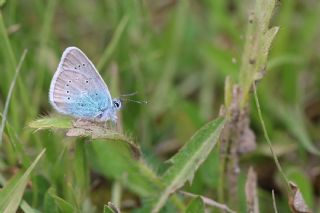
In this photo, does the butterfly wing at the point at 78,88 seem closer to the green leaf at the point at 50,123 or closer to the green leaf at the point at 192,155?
the green leaf at the point at 50,123

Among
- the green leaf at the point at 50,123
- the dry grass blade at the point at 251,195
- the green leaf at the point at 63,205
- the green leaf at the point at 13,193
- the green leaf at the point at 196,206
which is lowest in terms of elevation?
the dry grass blade at the point at 251,195

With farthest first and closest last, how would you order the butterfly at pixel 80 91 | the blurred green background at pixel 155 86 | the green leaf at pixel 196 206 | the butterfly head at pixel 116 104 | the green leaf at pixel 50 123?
the blurred green background at pixel 155 86 < the butterfly head at pixel 116 104 < the butterfly at pixel 80 91 < the green leaf at pixel 196 206 < the green leaf at pixel 50 123

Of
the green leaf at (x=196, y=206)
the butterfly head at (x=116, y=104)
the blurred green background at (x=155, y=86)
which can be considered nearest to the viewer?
the green leaf at (x=196, y=206)

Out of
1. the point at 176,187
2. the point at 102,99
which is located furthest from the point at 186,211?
the point at 102,99

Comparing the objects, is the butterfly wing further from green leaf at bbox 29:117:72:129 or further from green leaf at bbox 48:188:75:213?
green leaf at bbox 48:188:75:213

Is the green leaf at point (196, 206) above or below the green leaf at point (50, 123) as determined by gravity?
below

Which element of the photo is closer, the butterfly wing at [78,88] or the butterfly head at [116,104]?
the butterfly wing at [78,88]

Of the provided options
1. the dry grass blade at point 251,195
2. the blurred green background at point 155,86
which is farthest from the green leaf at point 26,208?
the dry grass blade at point 251,195

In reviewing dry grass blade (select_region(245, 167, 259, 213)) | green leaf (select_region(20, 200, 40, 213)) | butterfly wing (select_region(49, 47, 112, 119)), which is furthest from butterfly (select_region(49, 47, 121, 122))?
dry grass blade (select_region(245, 167, 259, 213))
